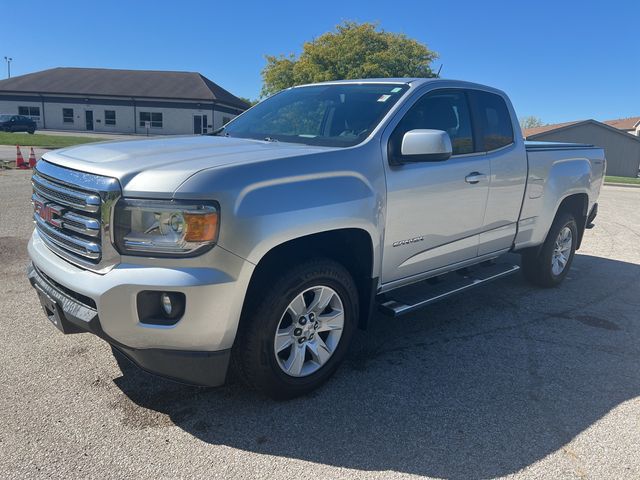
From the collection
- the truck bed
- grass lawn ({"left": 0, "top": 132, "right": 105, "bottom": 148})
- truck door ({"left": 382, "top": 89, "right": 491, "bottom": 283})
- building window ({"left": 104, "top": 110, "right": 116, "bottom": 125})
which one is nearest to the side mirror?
truck door ({"left": 382, "top": 89, "right": 491, "bottom": 283})

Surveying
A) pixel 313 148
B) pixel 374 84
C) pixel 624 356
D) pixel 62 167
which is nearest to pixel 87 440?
pixel 62 167

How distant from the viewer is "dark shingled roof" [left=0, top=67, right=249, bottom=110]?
47.9 metres

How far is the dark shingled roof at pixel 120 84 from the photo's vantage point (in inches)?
1885

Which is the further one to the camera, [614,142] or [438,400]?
[614,142]

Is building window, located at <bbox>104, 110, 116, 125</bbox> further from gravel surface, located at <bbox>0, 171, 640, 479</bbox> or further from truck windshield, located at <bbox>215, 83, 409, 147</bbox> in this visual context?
truck windshield, located at <bbox>215, 83, 409, 147</bbox>

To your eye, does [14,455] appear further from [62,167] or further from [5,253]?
[5,253]

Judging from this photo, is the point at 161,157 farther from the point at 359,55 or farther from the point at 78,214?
the point at 359,55

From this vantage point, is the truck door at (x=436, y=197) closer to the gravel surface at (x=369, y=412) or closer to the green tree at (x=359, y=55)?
the gravel surface at (x=369, y=412)

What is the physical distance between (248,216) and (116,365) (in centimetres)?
169

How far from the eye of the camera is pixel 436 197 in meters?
3.82

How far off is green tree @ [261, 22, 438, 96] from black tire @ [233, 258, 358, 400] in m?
33.8

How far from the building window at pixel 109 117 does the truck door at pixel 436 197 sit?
1941 inches

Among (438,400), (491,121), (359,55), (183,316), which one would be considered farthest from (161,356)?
(359,55)

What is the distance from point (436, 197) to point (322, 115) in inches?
43.7
